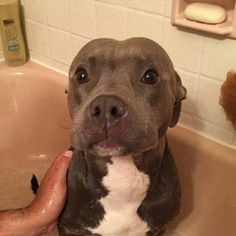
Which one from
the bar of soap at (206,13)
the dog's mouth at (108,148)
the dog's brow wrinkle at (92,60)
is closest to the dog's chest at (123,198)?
A: the dog's mouth at (108,148)

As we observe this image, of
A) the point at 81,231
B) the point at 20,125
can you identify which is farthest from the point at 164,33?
the point at 20,125

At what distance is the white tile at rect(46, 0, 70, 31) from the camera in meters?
1.46

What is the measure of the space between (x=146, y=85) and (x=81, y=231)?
43 centimetres

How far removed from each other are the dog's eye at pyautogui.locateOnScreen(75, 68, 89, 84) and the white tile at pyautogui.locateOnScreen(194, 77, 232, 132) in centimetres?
44

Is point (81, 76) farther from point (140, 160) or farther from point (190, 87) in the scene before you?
point (190, 87)

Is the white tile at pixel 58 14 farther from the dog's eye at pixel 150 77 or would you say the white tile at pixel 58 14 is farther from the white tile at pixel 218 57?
the dog's eye at pixel 150 77

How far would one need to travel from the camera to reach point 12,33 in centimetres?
161

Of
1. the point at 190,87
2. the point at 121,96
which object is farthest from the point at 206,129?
the point at 121,96

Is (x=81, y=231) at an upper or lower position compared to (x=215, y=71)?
lower

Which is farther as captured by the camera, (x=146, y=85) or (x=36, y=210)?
(x=36, y=210)

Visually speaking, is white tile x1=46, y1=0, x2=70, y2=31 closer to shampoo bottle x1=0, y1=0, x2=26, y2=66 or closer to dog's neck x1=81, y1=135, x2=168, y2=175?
shampoo bottle x1=0, y1=0, x2=26, y2=66

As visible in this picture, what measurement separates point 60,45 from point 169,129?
586mm

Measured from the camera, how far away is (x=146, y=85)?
88cm

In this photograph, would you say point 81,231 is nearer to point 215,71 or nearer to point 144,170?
point 144,170
